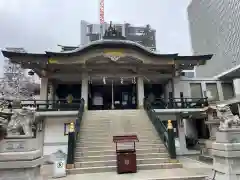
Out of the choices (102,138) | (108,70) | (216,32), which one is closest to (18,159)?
(102,138)

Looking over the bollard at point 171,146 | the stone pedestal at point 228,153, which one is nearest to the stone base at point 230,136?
the stone pedestal at point 228,153

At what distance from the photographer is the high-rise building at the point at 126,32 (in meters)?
52.9

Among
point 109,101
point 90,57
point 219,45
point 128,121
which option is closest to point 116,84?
point 109,101

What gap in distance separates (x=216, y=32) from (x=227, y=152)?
4929 cm

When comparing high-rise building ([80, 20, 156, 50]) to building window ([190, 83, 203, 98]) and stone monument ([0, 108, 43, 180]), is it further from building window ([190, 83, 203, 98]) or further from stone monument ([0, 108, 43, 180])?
stone monument ([0, 108, 43, 180])

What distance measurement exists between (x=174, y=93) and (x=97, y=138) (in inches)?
344

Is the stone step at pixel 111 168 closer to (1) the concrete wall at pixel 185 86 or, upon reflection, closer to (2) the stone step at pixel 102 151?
(2) the stone step at pixel 102 151

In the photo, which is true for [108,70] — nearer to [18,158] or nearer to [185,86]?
[185,86]

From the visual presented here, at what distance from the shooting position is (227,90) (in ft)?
59.2

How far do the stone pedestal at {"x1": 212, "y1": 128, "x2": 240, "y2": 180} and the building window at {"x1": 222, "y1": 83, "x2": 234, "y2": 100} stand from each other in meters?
13.8

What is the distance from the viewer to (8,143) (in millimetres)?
5070

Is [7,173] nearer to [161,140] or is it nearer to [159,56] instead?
[161,140]

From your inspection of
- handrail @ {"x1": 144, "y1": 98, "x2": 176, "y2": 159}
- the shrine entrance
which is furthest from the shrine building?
handrail @ {"x1": 144, "y1": 98, "x2": 176, "y2": 159}

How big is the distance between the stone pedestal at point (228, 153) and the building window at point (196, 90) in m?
12.3
